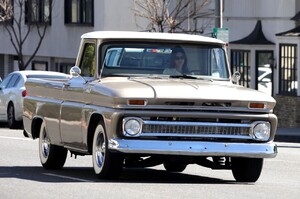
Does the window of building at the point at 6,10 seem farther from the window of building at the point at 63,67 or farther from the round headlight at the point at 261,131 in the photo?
the round headlight at the point at 261,131

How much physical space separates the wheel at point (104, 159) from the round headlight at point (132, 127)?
338mm

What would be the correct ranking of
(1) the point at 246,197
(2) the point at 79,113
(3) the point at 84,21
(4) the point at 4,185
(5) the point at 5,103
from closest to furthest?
(1) the point at 246,197
(4) the point at 4,185
(2) the point at 79,113
(5) the point at 5,103
(3) the point at 84,21

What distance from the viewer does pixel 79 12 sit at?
162ft

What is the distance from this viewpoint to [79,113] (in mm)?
15664

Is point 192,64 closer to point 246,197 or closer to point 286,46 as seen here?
point 246,197

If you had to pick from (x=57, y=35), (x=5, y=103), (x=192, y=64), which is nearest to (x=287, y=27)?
(x=5, y=103)

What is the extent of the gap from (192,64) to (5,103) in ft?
57.0

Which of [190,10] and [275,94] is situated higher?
[190,10]

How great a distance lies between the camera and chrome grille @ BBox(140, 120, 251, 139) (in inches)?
570

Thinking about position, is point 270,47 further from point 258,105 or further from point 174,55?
point 258,105

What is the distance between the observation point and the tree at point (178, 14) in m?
41.8

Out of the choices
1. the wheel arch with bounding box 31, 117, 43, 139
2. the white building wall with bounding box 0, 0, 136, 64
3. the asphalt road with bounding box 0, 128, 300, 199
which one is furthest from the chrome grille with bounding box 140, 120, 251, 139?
the white building wall with bounding box 0, 0, 136, 64

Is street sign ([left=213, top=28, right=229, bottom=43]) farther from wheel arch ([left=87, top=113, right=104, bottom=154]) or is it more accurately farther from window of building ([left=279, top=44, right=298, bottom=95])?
wheel arch ([left=87, top=113, right=104, bottom=154])

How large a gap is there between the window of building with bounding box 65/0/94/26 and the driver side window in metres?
31.2
